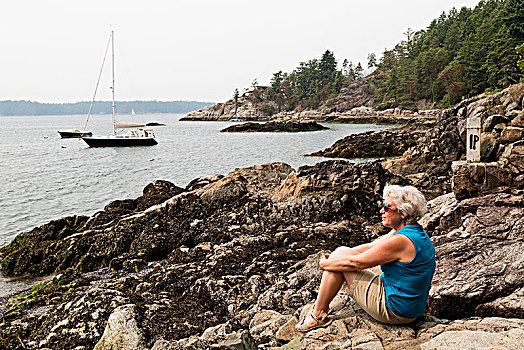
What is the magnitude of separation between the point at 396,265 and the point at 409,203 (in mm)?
614

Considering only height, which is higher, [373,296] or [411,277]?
[411,277]

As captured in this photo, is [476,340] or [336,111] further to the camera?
[336,111]

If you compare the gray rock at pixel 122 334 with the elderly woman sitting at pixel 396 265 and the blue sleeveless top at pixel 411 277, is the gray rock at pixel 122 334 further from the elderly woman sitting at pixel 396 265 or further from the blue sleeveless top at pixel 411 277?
the blue sleeveless top at pixel 411 277

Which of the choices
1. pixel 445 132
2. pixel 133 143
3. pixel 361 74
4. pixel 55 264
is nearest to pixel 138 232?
pixel 55 264

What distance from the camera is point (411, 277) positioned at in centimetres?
365

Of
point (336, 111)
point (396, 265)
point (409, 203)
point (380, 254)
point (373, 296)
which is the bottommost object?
point (373, 296)

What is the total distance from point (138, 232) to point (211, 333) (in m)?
5.42

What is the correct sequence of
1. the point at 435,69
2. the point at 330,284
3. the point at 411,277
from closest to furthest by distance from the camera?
1. the point at 411,277
2. the point at 330,284
3. the point at 435,69

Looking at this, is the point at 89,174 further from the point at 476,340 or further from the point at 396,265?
the point at 476,340

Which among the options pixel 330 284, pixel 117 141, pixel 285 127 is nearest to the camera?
pixel 330 284

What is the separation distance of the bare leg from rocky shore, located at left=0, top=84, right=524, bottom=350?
22cm

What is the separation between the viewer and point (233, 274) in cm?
734

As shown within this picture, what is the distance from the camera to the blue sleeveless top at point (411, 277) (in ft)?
11.8

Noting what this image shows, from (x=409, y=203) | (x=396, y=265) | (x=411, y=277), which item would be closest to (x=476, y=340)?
(x=411, y=277)
